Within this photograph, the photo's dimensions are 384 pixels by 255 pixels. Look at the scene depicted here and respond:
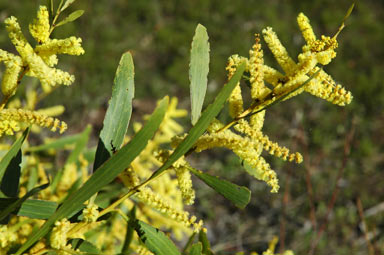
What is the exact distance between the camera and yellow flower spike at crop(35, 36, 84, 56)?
2.24 feet

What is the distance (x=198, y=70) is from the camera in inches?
30.1

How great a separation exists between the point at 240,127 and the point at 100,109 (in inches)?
132

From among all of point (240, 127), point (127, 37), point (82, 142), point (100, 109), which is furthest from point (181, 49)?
point (240, 127)

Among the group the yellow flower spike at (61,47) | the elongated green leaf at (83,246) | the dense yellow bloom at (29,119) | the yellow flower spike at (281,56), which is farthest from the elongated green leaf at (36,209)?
the yellow flower spike at (281,56)

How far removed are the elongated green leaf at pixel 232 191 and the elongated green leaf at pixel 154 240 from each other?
0.15m

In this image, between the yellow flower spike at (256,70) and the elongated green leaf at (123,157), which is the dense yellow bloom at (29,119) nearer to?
the elongated green leaf at (123,157)

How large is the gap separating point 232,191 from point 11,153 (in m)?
0.40

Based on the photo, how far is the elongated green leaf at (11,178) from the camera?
2.77 feet

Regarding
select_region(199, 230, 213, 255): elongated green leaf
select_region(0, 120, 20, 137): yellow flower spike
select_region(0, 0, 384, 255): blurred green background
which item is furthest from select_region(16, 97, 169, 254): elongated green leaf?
select_region(0, 0, 384, 255): blurred green background

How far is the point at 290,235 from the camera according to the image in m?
3.21

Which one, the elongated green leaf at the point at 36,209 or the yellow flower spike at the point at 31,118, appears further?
the elongated green leaf at the point at 36,209

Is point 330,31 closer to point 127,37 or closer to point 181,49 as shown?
point 181,49

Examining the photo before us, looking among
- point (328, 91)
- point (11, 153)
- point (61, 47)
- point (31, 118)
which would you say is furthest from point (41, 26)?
point (328, 91)

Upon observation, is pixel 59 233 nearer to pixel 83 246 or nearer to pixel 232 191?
pixel 83 246
